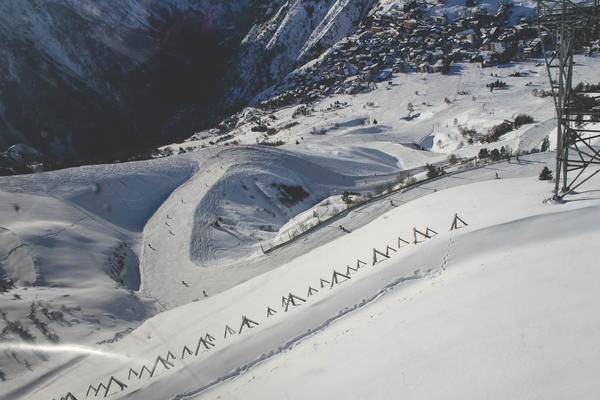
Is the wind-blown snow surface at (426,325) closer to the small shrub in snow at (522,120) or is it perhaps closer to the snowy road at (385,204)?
the snowy road at (385,204)

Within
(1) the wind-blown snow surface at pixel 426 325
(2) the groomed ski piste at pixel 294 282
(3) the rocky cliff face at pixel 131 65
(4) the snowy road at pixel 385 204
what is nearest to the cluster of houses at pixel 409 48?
(3) the rocky cliff face at pixel 131 65

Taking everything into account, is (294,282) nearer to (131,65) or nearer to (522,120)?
(522,120)

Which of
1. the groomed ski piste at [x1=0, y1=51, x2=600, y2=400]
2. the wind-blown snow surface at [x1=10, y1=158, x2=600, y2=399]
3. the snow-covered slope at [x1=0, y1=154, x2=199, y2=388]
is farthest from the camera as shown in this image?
the snow-covered slope at [x1=0, y1=154, x2=199, y2=388]

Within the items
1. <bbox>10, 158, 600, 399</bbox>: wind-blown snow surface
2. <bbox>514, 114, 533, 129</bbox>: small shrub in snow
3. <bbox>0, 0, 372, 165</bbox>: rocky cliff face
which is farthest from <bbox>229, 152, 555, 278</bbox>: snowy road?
<bbox>0, 0, 372, 165</bbox>: rocky cliff face

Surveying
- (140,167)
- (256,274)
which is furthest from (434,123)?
(256,274)

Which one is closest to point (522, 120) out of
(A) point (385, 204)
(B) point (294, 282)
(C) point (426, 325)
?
(A) point (385, 204)

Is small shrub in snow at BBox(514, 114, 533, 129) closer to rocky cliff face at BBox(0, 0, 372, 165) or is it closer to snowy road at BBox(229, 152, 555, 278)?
snowy road at BBox(229, 152, 555, 278)
